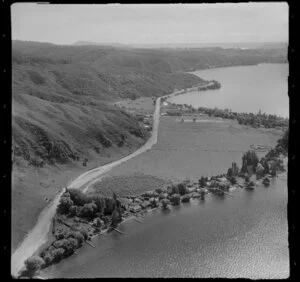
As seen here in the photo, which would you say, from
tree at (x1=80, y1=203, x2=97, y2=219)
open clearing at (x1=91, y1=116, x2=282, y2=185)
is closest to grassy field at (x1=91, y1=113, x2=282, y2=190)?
open clearing at (x1=91, y1=116, x2=282, y2=185)

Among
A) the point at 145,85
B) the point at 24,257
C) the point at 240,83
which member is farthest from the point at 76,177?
the point at 240,83

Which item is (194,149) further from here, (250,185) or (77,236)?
(77,236)

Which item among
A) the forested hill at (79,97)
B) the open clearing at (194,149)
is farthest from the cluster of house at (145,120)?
the forested hill at (79,97)

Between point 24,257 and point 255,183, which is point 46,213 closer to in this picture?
point 24,257

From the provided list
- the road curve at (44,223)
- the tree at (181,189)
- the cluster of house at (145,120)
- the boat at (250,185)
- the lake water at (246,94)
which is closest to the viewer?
the road curve at (44,223)

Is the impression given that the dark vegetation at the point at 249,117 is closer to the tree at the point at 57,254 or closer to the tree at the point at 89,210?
the tree at the point at 89,210
